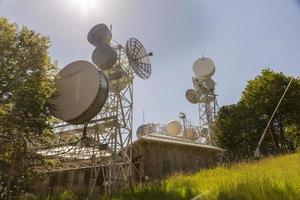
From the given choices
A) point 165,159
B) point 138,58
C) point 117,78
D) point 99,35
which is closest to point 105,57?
point 117,78

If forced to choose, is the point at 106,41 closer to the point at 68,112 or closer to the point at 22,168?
the point at 68,112

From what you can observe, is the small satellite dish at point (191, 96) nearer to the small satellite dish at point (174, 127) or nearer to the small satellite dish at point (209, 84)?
the small satellite dish at point (209, 84)

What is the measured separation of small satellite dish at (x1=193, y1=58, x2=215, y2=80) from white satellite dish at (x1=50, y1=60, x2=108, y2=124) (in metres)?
24.4

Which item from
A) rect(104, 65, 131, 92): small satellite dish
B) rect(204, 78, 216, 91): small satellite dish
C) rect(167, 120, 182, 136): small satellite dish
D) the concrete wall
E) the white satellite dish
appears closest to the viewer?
the white satellite dish

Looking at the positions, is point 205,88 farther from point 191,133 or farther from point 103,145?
point 103,145

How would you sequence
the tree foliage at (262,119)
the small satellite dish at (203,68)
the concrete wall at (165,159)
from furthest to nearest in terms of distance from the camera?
the small satellite dish at (203,68), the tree foliage at (262,119), the concrete wall at (165,159)

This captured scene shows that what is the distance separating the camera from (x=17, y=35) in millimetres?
15367

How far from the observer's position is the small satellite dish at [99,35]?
76.3 feet

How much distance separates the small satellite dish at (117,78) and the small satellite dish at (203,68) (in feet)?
67.2

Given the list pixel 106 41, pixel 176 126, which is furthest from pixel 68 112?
pixel 176 126

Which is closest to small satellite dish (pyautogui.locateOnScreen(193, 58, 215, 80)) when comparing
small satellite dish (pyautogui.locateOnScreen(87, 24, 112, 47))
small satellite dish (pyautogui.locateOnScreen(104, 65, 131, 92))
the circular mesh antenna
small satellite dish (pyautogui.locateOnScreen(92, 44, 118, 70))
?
the circular mesh antenna

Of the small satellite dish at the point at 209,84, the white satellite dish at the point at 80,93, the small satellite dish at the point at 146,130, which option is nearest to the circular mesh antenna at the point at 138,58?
the white satellite dish at the point at 80,93

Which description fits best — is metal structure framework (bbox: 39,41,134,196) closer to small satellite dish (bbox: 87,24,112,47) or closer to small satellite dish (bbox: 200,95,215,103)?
small satellite dish (bbox: 87,24,112,47)

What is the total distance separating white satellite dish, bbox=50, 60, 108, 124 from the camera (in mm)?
18312
